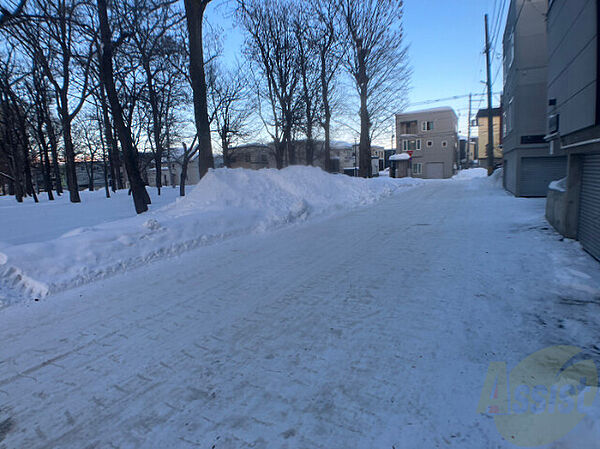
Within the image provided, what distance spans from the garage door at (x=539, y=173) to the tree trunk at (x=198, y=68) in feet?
41.8

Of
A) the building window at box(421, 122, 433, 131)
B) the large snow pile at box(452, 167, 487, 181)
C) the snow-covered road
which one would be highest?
the building window at box(421, 122, 433, 131)

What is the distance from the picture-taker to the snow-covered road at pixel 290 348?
7.12 feet

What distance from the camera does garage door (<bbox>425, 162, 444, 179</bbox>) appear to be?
44.8 metres

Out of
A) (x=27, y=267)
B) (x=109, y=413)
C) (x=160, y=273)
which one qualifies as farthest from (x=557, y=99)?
(x=27, y=267)

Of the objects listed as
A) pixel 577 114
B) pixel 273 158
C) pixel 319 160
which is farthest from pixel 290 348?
pixel 273 158

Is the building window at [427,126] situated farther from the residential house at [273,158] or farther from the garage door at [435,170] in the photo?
the residential house at [273,158]

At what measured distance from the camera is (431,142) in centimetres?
4522

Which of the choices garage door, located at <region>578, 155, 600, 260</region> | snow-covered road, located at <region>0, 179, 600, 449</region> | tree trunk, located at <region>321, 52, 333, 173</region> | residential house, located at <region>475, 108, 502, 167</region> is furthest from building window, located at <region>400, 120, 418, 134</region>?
snow-covered road, located at <region>0, 179, 600, 449</region>

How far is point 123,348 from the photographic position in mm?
3189

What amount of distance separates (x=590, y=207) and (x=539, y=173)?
30.5 ft

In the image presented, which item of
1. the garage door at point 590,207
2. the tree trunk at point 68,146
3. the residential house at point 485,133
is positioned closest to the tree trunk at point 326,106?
the tree trunk at point 68,146

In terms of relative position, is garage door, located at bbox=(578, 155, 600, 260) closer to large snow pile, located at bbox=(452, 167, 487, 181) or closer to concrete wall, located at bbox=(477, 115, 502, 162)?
large snow pile, located at bbox=(452, 167, 487, 181)

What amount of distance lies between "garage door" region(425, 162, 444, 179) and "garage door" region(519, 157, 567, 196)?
3264 centimetres

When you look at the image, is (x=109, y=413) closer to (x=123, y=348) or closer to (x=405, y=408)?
(x=123, y=348)
